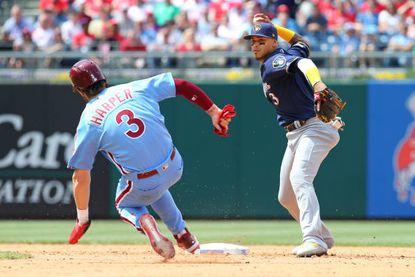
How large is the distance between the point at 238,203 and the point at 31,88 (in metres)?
3.48

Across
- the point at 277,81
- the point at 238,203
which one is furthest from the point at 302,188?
the point at 238,203

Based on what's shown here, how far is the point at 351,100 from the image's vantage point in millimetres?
13758

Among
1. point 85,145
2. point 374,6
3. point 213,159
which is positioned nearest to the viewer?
point 85,145

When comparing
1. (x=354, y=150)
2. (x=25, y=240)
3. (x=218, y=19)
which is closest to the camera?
(x=25, y=240)

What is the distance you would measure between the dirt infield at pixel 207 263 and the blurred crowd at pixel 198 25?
5426 millimetres

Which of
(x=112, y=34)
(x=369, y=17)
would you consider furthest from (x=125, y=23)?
(x=369, y=17)

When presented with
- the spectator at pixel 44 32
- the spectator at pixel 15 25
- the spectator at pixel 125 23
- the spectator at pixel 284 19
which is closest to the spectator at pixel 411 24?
the spectator at pixel 284 19

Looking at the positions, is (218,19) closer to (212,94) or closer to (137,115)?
(212,94)

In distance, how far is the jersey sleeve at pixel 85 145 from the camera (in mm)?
7543

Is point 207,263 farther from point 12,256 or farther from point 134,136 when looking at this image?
point 12,256

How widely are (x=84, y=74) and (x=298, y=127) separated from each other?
200 centimetres

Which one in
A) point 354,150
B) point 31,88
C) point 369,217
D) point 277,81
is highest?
point 277,81

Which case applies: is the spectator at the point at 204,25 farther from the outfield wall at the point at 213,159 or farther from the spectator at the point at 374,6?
the spectator at the point at 374,6

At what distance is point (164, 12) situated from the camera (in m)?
16.2
